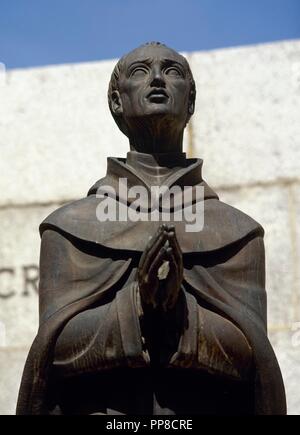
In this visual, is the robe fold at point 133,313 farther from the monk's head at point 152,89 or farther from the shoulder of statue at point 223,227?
the monk's head at point 152,89

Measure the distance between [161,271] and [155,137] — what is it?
960 mm

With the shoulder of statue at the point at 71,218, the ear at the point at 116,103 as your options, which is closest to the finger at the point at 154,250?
the shoulder of statue at the point at 71,218

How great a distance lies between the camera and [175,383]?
652 centimetres

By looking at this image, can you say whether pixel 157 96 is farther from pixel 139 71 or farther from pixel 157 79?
pixel 139 71

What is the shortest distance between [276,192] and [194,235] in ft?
10.6

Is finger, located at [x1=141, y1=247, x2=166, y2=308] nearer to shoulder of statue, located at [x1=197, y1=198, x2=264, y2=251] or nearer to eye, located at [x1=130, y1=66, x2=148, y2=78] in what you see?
shoulder of statue, located at [x1=197, y1=198, x2=264, y2=251]

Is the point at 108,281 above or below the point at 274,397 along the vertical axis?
above

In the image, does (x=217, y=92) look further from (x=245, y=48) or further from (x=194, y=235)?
(x=194, y=235)

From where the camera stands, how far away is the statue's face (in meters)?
6.96

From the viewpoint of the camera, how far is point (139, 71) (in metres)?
7.06

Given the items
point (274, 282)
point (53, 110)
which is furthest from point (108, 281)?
point (53, 110)

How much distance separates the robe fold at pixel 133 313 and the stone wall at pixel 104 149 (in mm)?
2913

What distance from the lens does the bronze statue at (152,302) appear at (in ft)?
21.0

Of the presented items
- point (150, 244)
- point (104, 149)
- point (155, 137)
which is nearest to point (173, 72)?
point (155, 137)
